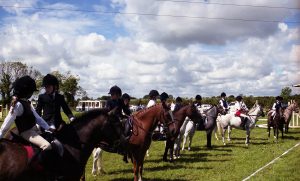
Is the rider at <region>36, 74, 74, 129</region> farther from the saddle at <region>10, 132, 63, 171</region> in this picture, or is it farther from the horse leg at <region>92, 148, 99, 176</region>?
the horse leg at <region>92, 148, 99, 176</region>

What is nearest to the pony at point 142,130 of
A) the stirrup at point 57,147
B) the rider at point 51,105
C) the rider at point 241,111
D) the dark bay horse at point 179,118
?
the dark bay horse at point 179,118

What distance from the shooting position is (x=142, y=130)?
399 inches

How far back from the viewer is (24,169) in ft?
18.4

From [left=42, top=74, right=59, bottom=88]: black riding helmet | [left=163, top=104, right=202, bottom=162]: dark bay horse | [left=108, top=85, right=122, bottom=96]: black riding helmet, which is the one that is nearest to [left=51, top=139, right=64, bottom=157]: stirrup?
[left=42, top=74, right=59, bottom=88]: black riding helmet

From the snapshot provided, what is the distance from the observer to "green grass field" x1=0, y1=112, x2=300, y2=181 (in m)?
11.0

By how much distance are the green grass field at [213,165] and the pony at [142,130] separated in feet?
4.36

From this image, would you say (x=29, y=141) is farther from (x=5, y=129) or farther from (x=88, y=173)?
(x=88, y=173)

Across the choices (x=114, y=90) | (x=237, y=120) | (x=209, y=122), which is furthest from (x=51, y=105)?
(x=237, y=120)

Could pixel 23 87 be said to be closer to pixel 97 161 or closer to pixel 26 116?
pixel 26 116

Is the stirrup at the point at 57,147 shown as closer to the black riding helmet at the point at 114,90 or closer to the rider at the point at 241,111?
the black riding helmet at the point at 114,90

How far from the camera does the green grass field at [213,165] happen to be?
1105 centimetres

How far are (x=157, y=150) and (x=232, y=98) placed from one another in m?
45.2

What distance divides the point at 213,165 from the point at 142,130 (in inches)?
175

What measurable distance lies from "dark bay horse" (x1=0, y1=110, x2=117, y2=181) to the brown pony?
310 centimetres
